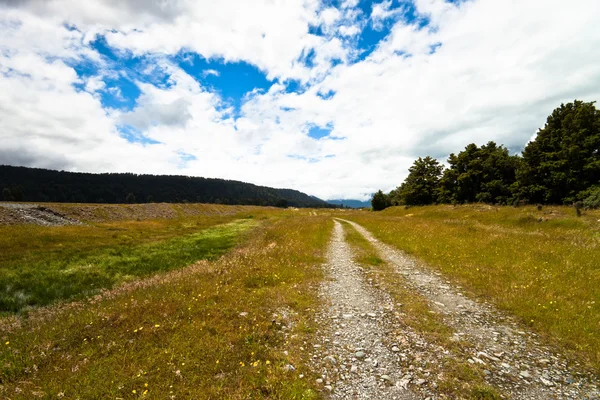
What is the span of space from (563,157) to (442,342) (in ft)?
164

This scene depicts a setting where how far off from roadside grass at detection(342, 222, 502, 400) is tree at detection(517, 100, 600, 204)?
1699 inches

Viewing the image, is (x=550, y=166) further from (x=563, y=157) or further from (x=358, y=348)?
(x=358, y=348)

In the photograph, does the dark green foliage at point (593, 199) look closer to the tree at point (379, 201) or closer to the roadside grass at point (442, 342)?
the roadside grass at point (442, 342)

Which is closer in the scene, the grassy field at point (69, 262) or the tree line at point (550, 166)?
the grassy field at point (69, 262)

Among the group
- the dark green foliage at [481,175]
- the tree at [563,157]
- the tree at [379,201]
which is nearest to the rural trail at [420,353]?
the tree at [563,157]

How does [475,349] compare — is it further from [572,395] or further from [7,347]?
[7,347]

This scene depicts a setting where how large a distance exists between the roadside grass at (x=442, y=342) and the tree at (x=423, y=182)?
74.6m

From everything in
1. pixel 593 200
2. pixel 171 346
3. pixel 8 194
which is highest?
pixel 8 194

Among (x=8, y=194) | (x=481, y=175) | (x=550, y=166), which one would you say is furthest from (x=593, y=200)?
(x=8, y=194)

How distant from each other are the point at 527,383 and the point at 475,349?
1.45 m

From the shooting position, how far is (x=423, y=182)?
270ft

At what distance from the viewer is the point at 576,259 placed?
47.3 ft

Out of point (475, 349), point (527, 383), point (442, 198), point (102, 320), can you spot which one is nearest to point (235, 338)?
point (102, 320)

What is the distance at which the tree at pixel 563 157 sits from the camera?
37.8 metres
